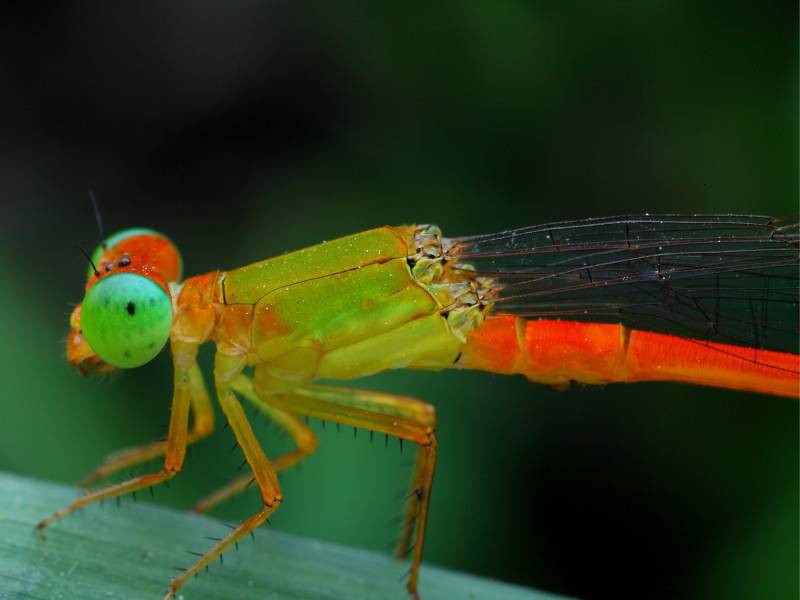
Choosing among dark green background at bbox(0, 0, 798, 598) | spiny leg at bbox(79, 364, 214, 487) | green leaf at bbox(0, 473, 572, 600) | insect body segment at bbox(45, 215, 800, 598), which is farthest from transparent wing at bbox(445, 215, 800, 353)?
spiny leg at bbox(79, 364, 214, 487)

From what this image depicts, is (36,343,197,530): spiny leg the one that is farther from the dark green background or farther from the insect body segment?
the dark green background

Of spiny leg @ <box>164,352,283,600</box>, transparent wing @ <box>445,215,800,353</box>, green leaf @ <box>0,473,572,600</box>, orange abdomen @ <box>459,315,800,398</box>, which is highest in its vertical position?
transparent wing @ <box>445,215,800,353</box>

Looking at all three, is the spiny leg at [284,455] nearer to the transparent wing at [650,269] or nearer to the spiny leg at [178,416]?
the spiny leg at [178,416]

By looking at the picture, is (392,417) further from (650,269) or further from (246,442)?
(650,269)

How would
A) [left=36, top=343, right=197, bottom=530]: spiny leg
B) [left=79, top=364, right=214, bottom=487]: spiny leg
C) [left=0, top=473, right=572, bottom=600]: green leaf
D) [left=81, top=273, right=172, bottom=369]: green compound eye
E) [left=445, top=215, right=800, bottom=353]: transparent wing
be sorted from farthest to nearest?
[left=79, top=364, right=214, bottom=487]: spiny leg → [left=445, top=215, right=800, bottom=353]: transparent wing → [left=36, top=343, right=197, bottom=530]: spiny leg → [left=81, top=273, right=172, bottom=369]: green compound eye → [left=0, top=473, right=572, bottom=600]: green leaf

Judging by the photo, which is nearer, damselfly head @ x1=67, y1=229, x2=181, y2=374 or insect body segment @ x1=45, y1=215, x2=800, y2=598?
damselfly head @ x1=67, y1=229, x2=181, y2=374

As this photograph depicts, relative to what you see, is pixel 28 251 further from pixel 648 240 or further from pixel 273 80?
pixel 648 240

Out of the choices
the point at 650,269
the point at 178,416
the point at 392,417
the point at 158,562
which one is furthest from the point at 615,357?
the point at 158,562
